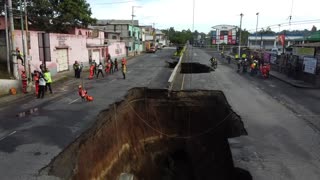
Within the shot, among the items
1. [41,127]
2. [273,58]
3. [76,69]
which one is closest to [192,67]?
[273,58]

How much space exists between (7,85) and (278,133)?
55.2ft

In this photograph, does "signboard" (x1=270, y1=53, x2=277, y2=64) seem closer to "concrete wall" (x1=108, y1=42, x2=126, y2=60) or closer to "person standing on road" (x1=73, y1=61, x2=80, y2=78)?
"person standing on road" (x1=73, y1=61, x2=80, y2=78)

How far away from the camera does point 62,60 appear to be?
111 feet

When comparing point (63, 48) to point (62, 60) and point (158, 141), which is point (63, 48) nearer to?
point (62, 60)

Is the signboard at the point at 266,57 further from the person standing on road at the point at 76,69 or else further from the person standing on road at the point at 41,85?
the person standing on road at the point at 41,85

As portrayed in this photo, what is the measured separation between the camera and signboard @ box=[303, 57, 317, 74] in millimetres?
26306

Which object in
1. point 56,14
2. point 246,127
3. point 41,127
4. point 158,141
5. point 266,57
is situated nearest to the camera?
point 41,127

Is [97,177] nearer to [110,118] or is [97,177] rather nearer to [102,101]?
[110,118]

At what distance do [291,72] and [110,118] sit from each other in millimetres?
21076

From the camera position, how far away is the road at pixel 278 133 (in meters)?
9.95

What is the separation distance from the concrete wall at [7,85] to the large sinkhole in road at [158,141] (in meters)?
7.58

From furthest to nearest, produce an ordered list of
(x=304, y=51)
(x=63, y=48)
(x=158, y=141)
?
(x=63, y=48) → (x=304, y=51) → (x=158, y=141)

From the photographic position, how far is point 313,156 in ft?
35.9

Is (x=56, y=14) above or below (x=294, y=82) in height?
above
